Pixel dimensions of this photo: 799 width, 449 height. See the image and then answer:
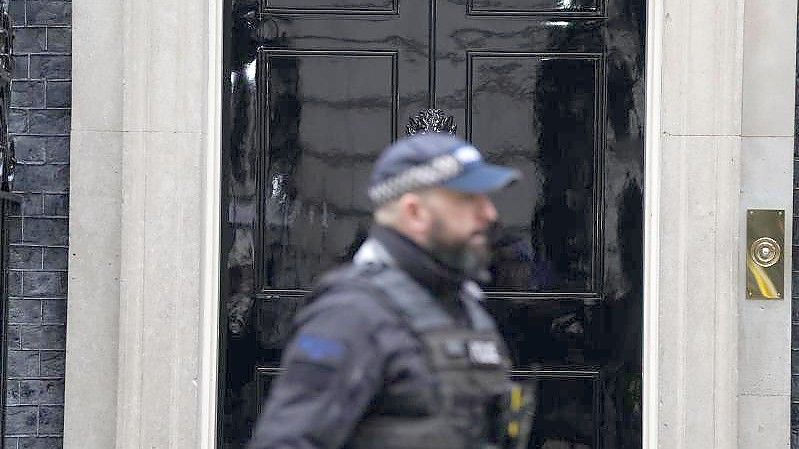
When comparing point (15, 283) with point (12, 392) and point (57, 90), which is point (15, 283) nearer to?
point (12, 392)

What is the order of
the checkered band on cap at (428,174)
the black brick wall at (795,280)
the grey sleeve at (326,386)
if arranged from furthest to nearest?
the black brick wall at (795,280) < the checkered band on cap at (428,174) < the grey sleeve at (326,386)

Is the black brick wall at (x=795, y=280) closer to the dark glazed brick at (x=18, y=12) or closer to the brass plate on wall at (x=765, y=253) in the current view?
the brass plate on wall at (x=765, y=253)

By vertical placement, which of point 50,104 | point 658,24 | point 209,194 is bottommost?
point 209,194

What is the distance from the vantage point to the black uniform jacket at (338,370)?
2.69 metres

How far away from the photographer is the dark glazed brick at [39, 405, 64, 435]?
5.67m

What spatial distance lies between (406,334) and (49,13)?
11.3 feet

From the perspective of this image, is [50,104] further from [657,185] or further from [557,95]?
[657,185]

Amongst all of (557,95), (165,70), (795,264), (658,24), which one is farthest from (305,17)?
(795,264)

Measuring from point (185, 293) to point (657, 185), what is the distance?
1936 mm

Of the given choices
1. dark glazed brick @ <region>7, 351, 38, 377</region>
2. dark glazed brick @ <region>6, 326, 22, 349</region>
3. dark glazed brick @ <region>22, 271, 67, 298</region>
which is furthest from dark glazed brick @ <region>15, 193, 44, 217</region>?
dark glazed brick @ <region>7, 351, 38, 377</region>

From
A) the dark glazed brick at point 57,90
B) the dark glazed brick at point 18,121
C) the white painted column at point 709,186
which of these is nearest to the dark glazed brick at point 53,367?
the dark glazed brick at point 18,121

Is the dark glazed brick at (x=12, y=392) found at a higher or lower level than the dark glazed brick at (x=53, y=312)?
lower

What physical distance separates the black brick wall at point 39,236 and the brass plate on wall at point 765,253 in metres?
2.77

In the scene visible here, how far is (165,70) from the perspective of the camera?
216 inches
